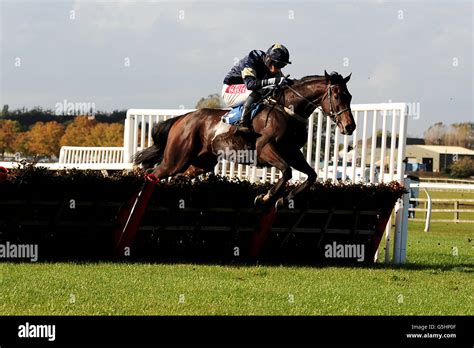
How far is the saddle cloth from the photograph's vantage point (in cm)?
1058

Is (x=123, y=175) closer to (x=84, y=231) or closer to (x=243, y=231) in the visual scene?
(x=84, y=231)

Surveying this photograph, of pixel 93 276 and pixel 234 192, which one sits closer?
pixel 93 276

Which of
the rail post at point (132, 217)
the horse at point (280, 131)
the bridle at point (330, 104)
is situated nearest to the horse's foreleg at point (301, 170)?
the horse at point (280, 131)

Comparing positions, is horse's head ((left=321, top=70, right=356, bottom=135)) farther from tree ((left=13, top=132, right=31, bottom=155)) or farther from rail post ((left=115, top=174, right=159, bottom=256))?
tree ((left=13, top=132, right=31, bottom=155))

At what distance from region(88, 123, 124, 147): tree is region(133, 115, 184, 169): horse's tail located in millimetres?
37555

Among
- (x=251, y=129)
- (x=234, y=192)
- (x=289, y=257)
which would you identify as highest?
(x=251, y=129)

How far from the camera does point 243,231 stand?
10602 mm

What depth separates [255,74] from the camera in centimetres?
1041

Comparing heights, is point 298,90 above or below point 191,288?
above

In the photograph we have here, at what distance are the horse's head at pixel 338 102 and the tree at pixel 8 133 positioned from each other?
171ft
